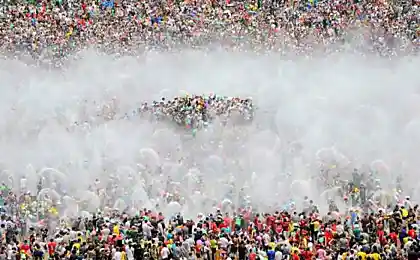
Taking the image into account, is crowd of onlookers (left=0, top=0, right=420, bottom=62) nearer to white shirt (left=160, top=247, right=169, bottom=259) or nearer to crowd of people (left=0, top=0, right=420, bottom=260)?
crowd of people (left=0, top=0, right=420, bottom=260)

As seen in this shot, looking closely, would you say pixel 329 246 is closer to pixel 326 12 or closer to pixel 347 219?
pixel 347 219

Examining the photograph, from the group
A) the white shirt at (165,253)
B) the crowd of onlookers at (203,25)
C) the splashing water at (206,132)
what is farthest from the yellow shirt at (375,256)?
the crowd of onlookers at (203,25)

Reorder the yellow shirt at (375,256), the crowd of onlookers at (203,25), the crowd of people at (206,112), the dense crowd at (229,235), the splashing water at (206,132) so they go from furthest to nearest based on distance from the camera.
Answer: the crowd of onlookers at (203,25)
the splashing water at (206,132)
the crowd of people at (206,112)
the dense crowd at (229,235)
the yellow shirt at (375,256)

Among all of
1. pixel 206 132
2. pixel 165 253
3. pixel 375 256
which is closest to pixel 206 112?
pixel 206 132

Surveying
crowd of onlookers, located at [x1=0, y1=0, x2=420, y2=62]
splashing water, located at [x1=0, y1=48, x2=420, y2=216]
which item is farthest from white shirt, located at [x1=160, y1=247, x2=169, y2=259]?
crowd of onlookers, located at [x1=0, y1=0, x2=420, y2=62]

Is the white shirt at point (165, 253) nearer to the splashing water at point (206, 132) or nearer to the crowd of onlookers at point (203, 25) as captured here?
the splashing water at point (206, 132)

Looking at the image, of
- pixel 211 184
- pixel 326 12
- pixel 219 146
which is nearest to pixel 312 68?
pixel 326 12
